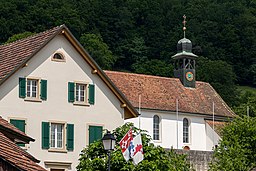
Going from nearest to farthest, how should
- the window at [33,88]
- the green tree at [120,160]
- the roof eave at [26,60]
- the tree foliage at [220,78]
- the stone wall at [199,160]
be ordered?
the green tree at [120,160], the roof eave at [26,60], the window at [33,88], the stone wall at [199,160], the tree foliage at [220,78]

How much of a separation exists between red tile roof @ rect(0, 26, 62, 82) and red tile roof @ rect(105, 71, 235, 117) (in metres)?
31.9

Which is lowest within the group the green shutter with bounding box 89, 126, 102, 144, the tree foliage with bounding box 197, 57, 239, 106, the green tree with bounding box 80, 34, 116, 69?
the green shutter with bounding box 89, 126, 102, 144

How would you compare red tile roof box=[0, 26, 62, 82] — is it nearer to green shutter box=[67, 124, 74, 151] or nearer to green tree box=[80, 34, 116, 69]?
green shutter box=[67, 124, 74, 151]

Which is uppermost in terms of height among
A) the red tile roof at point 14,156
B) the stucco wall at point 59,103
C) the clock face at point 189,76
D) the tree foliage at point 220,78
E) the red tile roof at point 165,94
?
the tree foliage at point 220,78

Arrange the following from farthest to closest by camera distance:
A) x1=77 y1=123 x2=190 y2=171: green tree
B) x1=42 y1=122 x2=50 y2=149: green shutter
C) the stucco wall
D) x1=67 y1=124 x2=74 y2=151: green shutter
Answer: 1. x1=67 y1=124 x2=74 y2=151: green shutter
2. x1=42 y1=122 x2=50 y2=149: green shutter
3. the stucco wall
4. x1=77 y1=123 x2=190 y2=171: green tree

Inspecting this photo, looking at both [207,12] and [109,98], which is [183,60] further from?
[207,12]

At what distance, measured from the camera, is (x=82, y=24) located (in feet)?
519

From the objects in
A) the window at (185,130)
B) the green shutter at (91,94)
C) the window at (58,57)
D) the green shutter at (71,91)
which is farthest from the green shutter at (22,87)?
the window at (185,130)

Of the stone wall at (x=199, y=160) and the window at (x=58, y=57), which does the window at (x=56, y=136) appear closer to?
the window at (x=58, y=57)

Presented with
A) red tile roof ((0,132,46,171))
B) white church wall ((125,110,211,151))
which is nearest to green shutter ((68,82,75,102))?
red tile roof ((0,132,46,171))

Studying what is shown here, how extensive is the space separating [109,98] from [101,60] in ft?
299

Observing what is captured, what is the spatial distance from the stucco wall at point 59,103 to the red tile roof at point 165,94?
30.3 meters

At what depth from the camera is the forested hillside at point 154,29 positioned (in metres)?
147

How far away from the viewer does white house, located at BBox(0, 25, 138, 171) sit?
4838 cm
